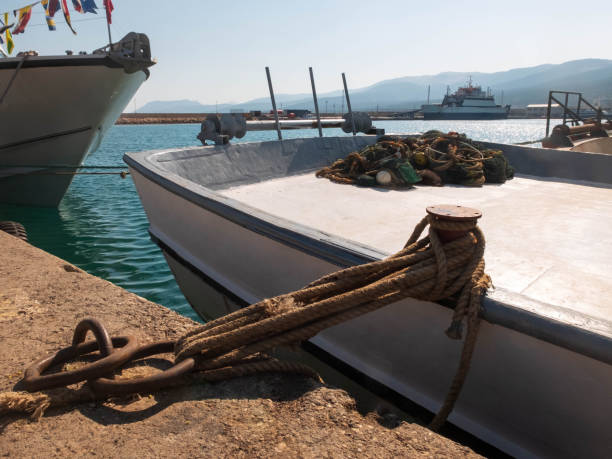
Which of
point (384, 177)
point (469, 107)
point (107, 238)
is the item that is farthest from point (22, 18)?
point (469, 107)

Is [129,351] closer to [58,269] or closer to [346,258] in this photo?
[346,258]

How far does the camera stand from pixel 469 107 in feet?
Result: 273

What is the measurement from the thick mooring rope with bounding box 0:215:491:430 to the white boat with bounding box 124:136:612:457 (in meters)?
0.16

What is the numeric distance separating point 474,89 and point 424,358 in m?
96.2

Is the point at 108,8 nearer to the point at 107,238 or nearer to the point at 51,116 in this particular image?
the point at 51,116

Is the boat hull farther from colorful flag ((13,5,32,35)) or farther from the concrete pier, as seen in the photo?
the concrete pier

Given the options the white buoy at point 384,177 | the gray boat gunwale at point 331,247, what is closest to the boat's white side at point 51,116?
the gray boat gunwale at point 331,247

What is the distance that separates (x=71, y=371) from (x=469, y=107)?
303ft

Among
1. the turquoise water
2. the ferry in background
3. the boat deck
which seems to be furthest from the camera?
the ferry in background

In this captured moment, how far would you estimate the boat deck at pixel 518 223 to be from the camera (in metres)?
2.51

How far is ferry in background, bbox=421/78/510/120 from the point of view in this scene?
8312 centimetres

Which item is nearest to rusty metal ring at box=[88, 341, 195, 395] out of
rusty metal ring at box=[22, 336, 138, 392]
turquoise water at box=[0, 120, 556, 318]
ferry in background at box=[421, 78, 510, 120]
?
rusty metal ring at box=[22, 336, 138, 392]

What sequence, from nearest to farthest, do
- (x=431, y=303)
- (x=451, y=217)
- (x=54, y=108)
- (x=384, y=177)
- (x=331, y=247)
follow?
(x=451, y=217) → (x=431, y=303) → (x=331, y=247) → (x=384, y=177) → (x=54, y=108)

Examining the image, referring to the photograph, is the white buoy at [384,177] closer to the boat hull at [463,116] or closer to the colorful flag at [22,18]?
the colorful flag at [22,18]
